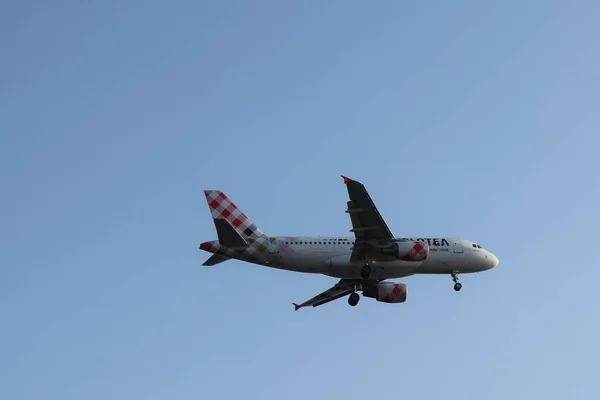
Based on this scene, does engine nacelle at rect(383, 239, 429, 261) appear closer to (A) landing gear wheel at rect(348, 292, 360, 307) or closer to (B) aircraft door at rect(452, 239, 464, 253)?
(B) aircraft door at rect(452, 239, 464, 253)

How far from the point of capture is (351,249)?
72500 mm

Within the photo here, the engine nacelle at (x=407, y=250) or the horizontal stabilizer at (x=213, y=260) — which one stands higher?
the engine nacelle at (x=407, y=250)

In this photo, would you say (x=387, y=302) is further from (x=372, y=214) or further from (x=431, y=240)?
(x=372, y=214)

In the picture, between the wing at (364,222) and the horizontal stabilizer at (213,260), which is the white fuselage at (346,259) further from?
the horizontal stabilizer at (213,260)

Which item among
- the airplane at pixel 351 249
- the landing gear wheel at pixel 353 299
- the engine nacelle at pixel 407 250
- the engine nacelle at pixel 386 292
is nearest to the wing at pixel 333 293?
the landing gear wheel at pixel 353 299

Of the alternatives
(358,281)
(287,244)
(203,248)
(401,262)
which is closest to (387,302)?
(358,281)

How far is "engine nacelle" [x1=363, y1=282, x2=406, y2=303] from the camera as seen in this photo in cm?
8031

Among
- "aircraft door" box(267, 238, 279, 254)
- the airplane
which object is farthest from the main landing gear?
"aircraft door" box(267, 238, 279, 254)

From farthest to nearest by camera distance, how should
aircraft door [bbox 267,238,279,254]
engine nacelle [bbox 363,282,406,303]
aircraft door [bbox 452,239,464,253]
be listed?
engine nacelle [bbox 363,282,406,303]
aircraft door [bbox 452,239,464,253]
aircraft door [bbox 267,238,279,254]

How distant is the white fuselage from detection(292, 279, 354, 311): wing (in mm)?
6337

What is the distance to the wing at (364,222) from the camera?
66.3 m

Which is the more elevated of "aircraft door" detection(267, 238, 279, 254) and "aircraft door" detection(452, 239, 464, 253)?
"aircraft door" detection(452, 239, 464, 253)

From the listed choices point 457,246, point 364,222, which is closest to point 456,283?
point 457,246

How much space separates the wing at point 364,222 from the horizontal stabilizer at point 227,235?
7900 mm
